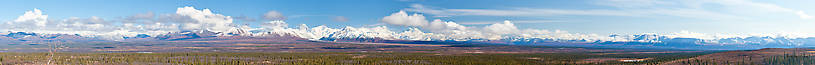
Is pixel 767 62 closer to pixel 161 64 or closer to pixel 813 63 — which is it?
pixel 813 63

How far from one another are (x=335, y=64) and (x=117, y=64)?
41.8 meters

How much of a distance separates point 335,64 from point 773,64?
247 feet

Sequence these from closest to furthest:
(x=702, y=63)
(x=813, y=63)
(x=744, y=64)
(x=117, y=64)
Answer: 1. (x=813, y=63)
2. (x=744, y=64)
3. (x=702, y=63)
4. (x=117, y=64)

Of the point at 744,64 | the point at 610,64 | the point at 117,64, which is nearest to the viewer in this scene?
the point at 744,64

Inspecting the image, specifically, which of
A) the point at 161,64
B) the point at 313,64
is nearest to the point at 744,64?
the point at 313,64

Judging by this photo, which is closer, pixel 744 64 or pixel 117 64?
pixel 744 64

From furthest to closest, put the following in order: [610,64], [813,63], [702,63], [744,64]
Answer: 1. [610,64]
2. [702,63]
3. [744,64]
4. [813,63]

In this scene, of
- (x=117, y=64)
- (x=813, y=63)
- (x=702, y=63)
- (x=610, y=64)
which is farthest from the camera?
(x=610, y=64)

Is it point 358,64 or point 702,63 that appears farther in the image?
point 358,64

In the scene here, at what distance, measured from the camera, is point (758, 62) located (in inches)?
3307

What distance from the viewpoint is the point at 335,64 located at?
10738 cm

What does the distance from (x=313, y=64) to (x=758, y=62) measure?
259 feet

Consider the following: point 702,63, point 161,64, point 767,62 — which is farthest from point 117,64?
point 767,62

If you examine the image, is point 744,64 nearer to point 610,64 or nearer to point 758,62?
point 758,62
